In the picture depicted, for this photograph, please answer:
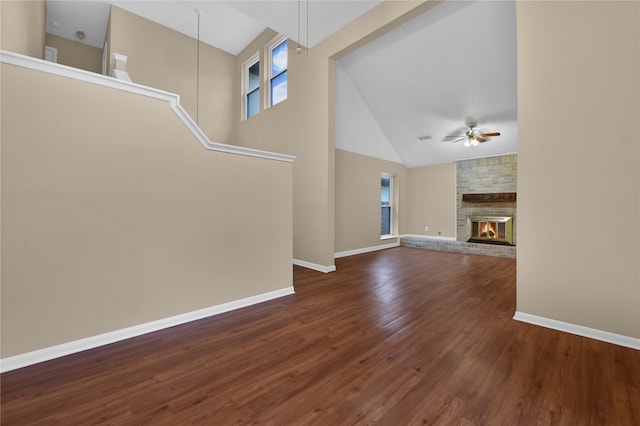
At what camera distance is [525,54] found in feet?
7.90

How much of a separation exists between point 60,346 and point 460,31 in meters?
5.57

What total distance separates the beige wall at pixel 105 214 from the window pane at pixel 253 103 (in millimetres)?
4010

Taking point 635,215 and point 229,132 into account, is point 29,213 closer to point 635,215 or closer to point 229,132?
point 635,215

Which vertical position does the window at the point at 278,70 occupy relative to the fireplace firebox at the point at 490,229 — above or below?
above

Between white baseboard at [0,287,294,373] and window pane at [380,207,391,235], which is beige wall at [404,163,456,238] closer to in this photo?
window pane at [380,207,391,235]

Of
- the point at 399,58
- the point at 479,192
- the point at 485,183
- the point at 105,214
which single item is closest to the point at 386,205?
the point at 479,192

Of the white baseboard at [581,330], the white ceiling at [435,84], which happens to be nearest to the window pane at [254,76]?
the white ceiling at [435,84]

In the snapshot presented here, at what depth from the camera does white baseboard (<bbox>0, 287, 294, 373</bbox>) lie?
1707 mm

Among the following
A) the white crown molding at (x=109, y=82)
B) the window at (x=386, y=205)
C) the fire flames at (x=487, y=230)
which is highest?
the white crown molding at (x=109, y=82)

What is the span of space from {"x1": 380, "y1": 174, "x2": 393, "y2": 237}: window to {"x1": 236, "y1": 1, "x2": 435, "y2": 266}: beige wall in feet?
10.2

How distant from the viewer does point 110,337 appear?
2.02 meters

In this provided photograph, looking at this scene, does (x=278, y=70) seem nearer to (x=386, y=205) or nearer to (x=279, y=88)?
(x=279, y=88)

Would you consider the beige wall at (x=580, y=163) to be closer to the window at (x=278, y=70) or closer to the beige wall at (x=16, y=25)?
the window at (x=278, y=70)

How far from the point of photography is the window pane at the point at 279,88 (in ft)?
17.4
